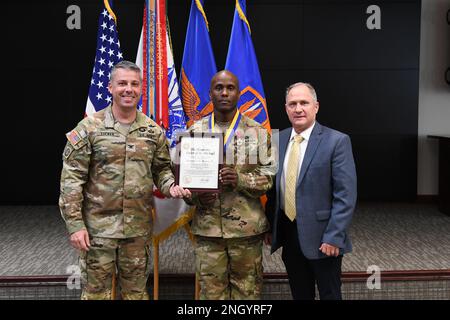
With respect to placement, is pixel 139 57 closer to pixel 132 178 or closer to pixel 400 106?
pixel 132 178

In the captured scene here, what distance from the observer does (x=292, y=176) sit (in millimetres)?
2248

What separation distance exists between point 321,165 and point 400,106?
389 centimetres

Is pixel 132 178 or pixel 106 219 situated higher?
pixel 132 178

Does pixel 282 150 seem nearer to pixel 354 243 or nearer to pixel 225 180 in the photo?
pixel 225 180

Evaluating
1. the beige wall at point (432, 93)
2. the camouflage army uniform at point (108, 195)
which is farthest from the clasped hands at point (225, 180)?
the beige wall at point (432, 93)

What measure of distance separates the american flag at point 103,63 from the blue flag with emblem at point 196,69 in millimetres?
Result: 478

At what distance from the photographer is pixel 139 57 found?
3209 mm

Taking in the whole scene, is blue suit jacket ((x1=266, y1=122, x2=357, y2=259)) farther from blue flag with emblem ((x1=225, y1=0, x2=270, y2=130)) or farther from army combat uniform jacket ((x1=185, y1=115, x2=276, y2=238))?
blue flag with emblem ((x1=225, y1=0, x2=270, y2=130))

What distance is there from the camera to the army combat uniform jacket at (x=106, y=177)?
2.17m

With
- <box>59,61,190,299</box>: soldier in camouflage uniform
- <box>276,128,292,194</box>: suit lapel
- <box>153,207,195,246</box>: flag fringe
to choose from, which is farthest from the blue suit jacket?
<box>153,207,195,246</box>: flag fringe

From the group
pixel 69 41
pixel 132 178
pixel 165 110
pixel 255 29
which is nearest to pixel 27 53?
pixel 69 41

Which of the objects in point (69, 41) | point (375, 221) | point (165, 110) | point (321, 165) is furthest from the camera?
point (69, 41)

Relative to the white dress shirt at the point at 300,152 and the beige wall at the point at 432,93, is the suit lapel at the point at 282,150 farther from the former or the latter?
the beige wall at the point at 432,93

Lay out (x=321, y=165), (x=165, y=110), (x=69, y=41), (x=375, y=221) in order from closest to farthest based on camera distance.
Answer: (x=321, y=165)
(x=165, y=110)
(x=375, y=221)
(x=69, y=41)
